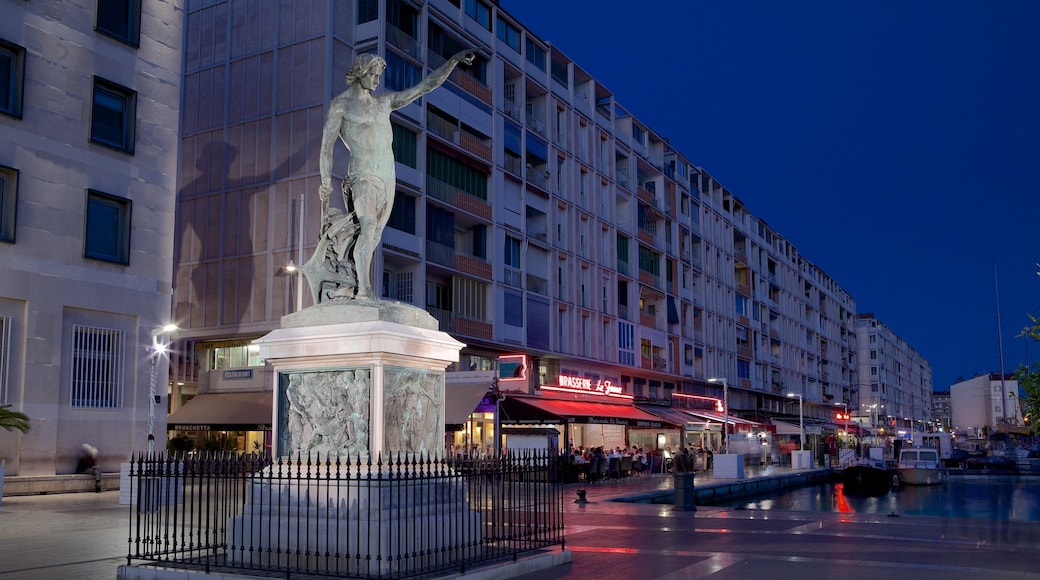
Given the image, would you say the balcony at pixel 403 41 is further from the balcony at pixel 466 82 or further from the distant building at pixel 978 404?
the distant building at pixel 978 404

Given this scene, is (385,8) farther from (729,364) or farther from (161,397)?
(729,364)

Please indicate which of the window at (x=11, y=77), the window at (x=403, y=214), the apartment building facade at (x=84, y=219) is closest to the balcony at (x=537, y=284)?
the window at (x=403, y=214)

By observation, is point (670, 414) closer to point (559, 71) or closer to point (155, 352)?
point (559, 71)

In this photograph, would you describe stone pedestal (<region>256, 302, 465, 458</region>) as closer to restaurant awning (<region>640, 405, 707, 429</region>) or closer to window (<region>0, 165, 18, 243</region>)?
window (<region>0, 165, 18, 243</region>)

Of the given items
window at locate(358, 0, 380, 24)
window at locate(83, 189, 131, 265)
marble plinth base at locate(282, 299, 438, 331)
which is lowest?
marble plinth base at locate(282, 299, 438, 331)

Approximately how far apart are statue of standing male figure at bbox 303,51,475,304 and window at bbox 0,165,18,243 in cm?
1789

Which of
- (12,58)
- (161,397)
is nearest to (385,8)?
(12,58)

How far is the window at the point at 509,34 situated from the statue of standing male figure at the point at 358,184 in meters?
34.8

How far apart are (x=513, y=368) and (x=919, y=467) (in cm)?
2746

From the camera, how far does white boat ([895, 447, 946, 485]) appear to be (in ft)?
176

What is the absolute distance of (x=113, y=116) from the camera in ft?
97.3

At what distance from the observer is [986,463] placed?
7275cm

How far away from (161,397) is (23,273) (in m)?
6.04

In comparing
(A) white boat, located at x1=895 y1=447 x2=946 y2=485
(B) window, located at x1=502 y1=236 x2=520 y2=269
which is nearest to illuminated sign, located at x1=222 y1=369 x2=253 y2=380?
(B) window, located at x1=502 y1=236 x2=520 y2=269
